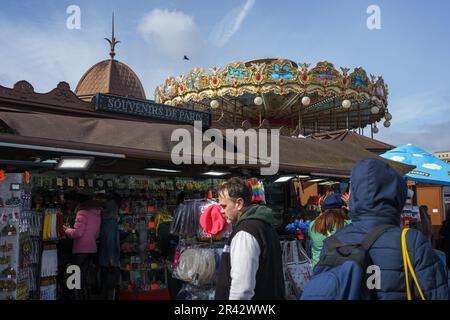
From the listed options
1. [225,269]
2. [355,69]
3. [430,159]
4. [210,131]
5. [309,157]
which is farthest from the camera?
[355,69]

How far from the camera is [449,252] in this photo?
6887 mm

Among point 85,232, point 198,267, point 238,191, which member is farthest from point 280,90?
point 238,191

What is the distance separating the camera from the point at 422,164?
8039mm

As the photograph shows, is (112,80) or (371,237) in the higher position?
(112,80)

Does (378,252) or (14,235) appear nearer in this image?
(378,252)

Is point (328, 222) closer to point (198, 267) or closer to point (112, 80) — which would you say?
point (198, 267)

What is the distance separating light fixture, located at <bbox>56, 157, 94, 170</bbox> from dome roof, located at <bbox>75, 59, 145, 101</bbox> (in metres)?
7.64

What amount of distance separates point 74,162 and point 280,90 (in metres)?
11.8

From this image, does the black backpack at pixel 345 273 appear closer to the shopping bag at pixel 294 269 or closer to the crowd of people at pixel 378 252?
the crowd of people at pixel 378 252

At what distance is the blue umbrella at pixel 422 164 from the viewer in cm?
751

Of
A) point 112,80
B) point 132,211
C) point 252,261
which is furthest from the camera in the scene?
point 112,80

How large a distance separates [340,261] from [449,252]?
619 centimetres

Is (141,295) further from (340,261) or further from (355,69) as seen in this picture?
(355,69)
